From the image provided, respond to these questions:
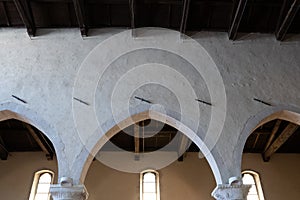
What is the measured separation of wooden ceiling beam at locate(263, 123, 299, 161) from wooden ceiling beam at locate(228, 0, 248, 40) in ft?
11.2

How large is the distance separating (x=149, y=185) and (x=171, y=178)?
2.64ft

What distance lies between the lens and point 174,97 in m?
7.21

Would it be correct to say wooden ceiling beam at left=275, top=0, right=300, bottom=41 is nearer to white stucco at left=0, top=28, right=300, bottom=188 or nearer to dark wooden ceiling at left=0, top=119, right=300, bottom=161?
white stucco at left=0, top=28, right=300, bottom=188

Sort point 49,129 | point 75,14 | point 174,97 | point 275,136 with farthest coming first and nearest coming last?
point 275,136 → point 75,14 → point 174,97 → point 49,129

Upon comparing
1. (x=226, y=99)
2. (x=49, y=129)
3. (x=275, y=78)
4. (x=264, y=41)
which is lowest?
(x=49, y=129)

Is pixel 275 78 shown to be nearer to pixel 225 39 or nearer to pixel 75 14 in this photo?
pixel 225 39

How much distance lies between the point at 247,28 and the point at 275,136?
4.28 metres

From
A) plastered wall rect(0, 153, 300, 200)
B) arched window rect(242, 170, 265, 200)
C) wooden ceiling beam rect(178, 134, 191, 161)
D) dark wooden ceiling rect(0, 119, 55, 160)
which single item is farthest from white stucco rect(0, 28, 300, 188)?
plastered wall rect(0, 153, 300, 200)

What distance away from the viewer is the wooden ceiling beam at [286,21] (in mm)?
7320

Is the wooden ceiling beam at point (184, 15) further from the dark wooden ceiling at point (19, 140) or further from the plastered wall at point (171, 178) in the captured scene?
the dark wooden ceiling at point (19, 140)

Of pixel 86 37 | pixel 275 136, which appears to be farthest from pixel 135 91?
pixel 275 136

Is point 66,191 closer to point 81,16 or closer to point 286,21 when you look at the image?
point 81,16

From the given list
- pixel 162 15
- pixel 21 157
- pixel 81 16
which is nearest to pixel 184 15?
pixel 162 15

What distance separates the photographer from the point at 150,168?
10.7 m
